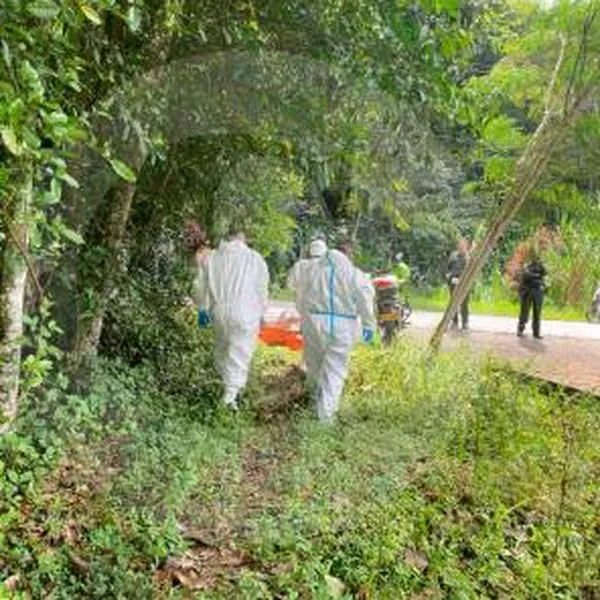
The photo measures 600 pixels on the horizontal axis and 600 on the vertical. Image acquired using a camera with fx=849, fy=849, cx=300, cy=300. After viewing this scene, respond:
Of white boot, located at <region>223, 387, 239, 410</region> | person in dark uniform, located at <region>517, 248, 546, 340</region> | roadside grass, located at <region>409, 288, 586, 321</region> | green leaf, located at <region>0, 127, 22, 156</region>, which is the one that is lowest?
white boot, located at <region>223, 387, 239, 410</region>

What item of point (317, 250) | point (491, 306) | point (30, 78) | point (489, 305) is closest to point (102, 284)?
point (317, 250)

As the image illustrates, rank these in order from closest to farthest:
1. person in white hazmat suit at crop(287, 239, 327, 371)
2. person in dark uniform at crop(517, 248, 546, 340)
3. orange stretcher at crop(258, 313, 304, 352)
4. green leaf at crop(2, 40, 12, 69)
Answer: green leaf at crop(2, 40, 12, 69), person in white hazmat suit at crop(287, 239, 327, 371), orange stretcher at crop(258, 313, 304, 352), person in dark uniform at crop(517, 248, 546, 340)

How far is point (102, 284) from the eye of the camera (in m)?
6.15

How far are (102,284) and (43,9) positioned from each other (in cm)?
349

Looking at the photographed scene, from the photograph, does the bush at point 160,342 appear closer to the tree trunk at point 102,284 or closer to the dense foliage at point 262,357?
the dense foliage at point 262,357

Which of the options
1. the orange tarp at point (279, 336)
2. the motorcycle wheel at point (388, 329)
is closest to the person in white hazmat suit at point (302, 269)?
the orange tarp at point (279, 336)

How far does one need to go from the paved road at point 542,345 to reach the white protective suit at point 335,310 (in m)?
1.99

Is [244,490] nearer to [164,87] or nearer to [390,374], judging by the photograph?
[164,87]

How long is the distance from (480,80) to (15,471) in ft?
20.5

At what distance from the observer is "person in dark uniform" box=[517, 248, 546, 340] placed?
12.9 metres

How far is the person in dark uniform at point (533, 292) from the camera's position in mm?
12906

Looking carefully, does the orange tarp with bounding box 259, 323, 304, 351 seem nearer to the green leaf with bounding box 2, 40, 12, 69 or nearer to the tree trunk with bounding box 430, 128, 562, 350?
the tree trunk with bounding box 430, 128, 562, 350

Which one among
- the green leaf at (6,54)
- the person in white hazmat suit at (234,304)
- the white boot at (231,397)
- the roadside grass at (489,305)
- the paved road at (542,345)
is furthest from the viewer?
the roadside grass at (489,305)

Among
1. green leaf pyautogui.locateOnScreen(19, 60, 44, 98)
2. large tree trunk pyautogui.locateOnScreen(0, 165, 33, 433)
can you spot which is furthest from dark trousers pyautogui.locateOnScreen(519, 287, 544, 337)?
green leaf pyautogui.locateOnScreen(19, 60, 44, 98)
